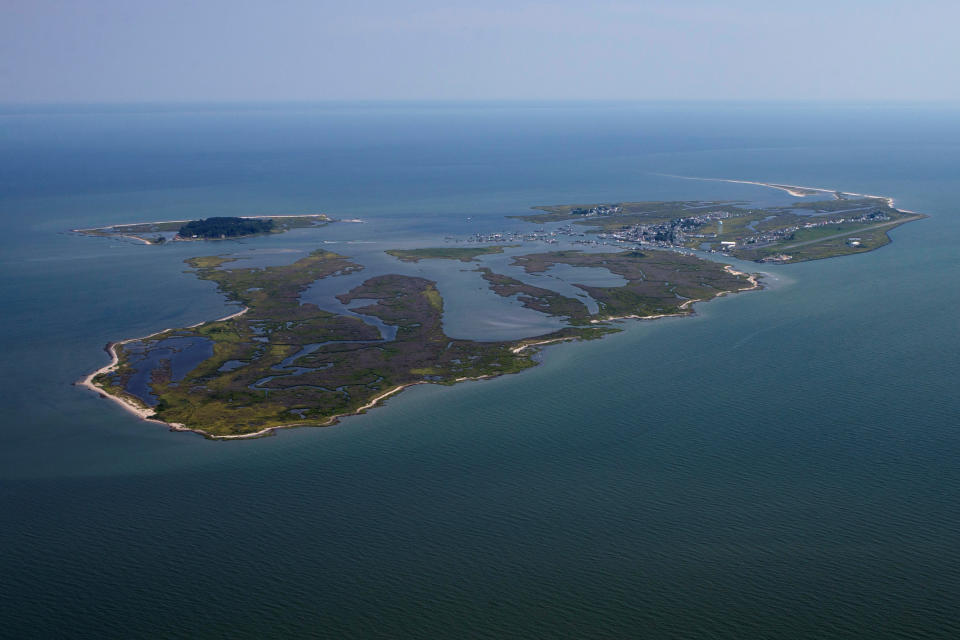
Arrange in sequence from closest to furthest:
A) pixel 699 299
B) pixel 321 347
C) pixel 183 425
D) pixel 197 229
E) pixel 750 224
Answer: pixel 183 425
pixel 321 347
pixel 699 299
pixel 197 229
pixel 750 224

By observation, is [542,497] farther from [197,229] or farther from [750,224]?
[197,229]

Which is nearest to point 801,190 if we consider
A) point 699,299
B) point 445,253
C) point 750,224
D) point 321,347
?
point 750,224

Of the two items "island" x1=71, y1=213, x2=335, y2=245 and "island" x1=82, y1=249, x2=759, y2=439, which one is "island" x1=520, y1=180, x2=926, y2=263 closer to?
"island" x1=82, y1=249, x2=759, y2=439

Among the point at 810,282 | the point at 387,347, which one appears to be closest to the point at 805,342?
the point at 810,282

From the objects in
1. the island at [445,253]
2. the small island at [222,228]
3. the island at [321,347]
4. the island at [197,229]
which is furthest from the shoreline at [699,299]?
the small island at [222,228]

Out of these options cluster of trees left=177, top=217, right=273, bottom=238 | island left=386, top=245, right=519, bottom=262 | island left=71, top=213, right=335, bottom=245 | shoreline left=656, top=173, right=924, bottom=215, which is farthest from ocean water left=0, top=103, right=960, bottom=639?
shoreline left=656, top=173, right=924, bottom=215

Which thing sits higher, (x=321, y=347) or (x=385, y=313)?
(x=385, y=313)

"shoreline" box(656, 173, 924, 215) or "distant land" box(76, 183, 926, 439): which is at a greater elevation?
"shoreline" box(656, 173, 924, 215)

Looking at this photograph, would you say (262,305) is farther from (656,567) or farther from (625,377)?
(656,567)
